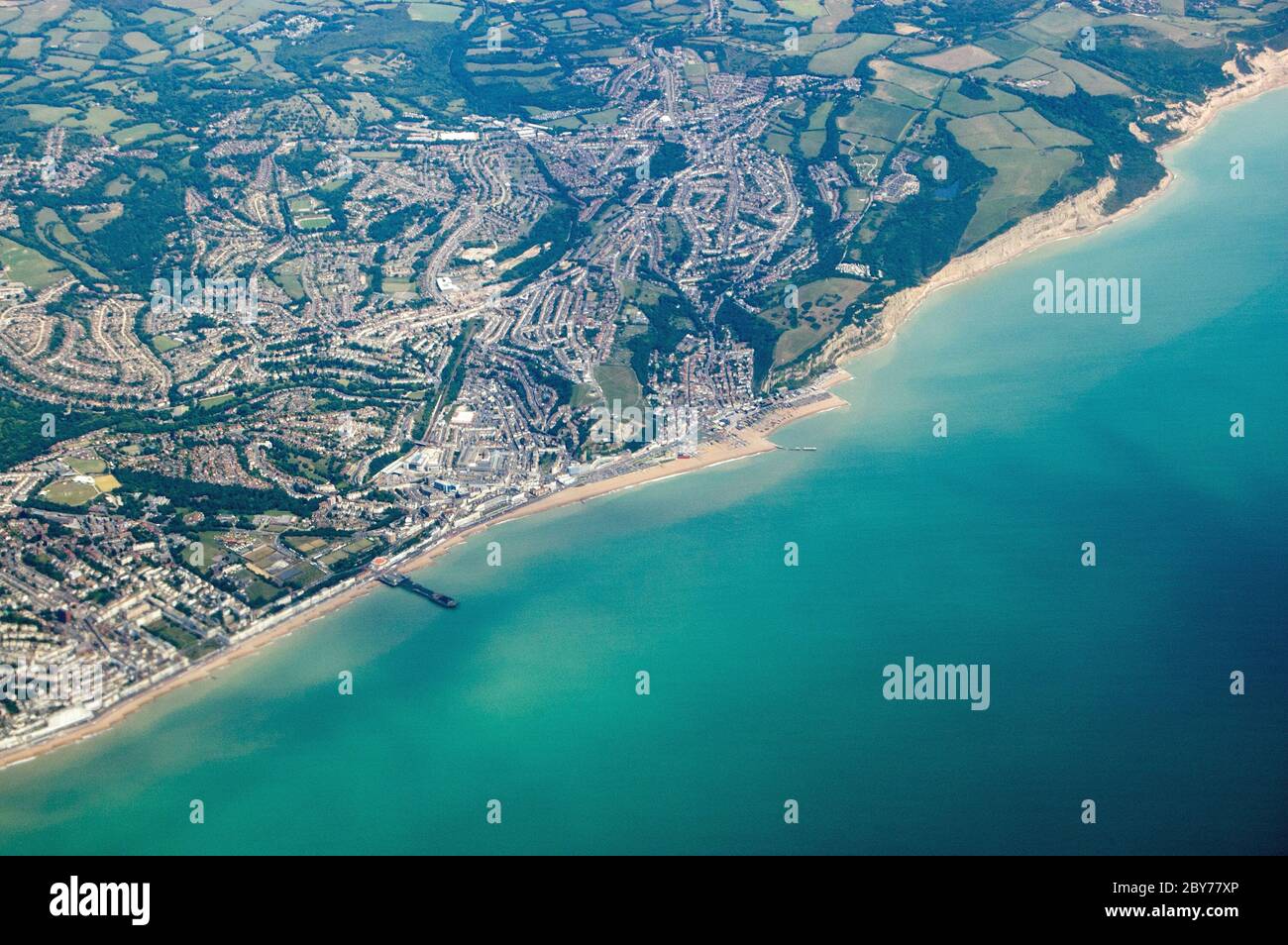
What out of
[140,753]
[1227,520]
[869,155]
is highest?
[869,155]

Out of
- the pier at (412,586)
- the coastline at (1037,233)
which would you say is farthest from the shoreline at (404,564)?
the coastline at (1037,233)

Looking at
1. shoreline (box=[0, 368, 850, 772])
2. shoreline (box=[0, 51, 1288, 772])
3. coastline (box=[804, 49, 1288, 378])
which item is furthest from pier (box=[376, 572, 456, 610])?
coastline (box=[804, 49, 1288, 378])

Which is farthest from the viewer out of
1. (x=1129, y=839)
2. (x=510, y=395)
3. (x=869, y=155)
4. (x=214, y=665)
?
(x=869, y=155)

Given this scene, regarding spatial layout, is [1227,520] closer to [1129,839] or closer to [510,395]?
[1129,839]

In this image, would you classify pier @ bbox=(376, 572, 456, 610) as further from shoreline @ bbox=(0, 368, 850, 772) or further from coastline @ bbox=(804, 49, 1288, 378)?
coastline @ bbox=(804, 49, 1288, 378)

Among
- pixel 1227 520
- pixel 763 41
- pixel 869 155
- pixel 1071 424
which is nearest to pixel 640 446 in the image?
pixel 1071 424

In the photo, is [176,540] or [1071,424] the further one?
[1071,424]
